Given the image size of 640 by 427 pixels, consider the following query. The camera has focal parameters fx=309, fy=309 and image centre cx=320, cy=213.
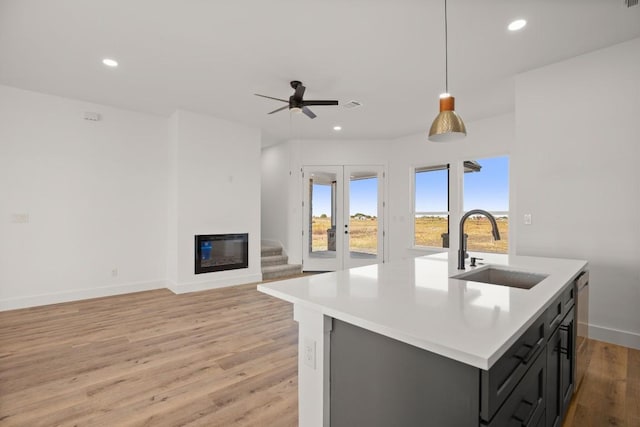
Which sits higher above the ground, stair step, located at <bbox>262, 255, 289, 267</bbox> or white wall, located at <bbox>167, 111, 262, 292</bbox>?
white wall, located at <bbox>167, 111, 262, 292</bbox>

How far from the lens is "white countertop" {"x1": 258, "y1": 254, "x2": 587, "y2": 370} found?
0.87m

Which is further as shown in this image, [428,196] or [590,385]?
[428,196]

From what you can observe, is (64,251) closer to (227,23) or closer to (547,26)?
(227,23)

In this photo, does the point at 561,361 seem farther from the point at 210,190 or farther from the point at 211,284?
the point at 210,190

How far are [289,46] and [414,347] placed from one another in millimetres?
2795

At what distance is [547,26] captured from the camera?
2541mm

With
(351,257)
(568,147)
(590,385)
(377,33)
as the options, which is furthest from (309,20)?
(351,257)

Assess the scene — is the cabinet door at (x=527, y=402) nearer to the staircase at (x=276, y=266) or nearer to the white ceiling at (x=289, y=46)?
the white ceiling at (x=289, y=46)

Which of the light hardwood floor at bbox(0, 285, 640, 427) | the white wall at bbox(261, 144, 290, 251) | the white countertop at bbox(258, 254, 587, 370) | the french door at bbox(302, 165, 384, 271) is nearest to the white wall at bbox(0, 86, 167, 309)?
the light hardwood floor at bbox(0, 285, 640, 427)

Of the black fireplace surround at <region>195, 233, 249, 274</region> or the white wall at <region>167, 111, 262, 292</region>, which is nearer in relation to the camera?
the white wall at <region>167, 111, 262, 292</region>

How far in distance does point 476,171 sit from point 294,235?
3.68m

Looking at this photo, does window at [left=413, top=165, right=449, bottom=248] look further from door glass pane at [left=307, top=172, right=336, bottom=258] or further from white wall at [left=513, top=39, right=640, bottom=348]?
white wall at [left=513, top=39, right=640, bottom=348]

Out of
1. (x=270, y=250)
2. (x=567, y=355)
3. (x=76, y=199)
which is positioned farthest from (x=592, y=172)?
(x=76, y=199)

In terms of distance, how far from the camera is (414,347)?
39.7 inches
